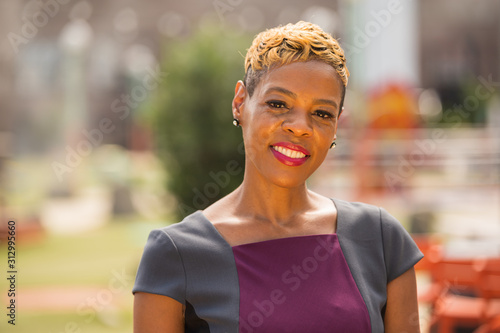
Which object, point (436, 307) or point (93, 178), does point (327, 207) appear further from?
point (93, 178)

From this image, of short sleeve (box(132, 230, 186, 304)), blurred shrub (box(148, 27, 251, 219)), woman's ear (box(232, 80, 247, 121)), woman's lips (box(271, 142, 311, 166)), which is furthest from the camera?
blurred shrub (box(148, 27, 251, 219))

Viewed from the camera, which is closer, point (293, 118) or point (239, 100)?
point (293, 118)

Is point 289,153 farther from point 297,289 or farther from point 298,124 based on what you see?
point 297,289

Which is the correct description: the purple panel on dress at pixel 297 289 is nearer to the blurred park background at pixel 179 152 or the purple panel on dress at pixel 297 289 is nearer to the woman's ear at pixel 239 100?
the woman's ear at pixel 239 100

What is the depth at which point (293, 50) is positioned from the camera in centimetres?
176

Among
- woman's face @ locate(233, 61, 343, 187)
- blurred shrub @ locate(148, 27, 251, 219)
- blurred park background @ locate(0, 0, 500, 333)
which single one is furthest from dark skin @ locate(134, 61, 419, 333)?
blurred shrub @ locate(148, 27, 251, 219)

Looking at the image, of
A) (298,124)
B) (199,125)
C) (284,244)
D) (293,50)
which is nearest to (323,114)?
(298,124)

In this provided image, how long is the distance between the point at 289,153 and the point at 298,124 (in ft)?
0.27

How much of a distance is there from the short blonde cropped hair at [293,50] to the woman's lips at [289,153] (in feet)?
0.60

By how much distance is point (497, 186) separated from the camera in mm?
16906

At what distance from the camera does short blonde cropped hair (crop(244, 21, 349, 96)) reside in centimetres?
176

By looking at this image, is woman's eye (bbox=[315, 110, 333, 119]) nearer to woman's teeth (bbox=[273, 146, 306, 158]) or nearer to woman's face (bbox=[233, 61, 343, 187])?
woman's face (bbox=[233, 61, 343, 187])

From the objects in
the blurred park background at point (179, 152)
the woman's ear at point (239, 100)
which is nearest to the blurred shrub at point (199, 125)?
the blurred park background at point (179, 152)

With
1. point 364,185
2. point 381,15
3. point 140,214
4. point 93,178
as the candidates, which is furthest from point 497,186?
point 93,178
